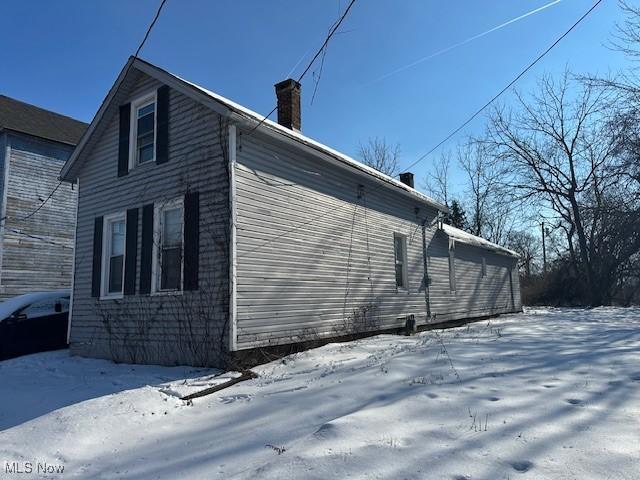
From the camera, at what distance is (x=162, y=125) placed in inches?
397

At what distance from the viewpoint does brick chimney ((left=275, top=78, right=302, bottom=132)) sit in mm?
12891

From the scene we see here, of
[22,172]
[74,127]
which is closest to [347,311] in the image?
[22,172]

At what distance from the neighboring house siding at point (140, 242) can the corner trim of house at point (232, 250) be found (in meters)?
0.15

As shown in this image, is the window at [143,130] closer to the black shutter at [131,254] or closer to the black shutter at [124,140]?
the black shutter at [124,140]

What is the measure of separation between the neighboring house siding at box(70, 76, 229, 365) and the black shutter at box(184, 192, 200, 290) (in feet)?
0.38

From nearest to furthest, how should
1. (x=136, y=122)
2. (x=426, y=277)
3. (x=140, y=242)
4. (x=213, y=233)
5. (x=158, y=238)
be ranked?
(x=213, y=233)
(x=158, y=238)
(x=140, y=242)
(x=136, y=122)
(x=426, y=277)

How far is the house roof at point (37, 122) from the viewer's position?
18.8 m

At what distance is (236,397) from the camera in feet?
20.3

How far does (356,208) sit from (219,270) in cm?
476

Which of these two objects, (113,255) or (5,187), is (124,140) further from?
(5,187)

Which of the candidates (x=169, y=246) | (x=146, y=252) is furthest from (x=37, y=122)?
(x=169, y=246)

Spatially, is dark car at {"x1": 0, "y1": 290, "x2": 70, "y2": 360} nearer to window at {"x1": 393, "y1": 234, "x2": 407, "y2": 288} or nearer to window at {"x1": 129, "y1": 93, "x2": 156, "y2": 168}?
window at {"x1": 129, "y1": 93, "x2": 156, "y2": 168}

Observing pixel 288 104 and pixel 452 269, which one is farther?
pixel 452 269

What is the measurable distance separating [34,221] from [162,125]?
11.6m
